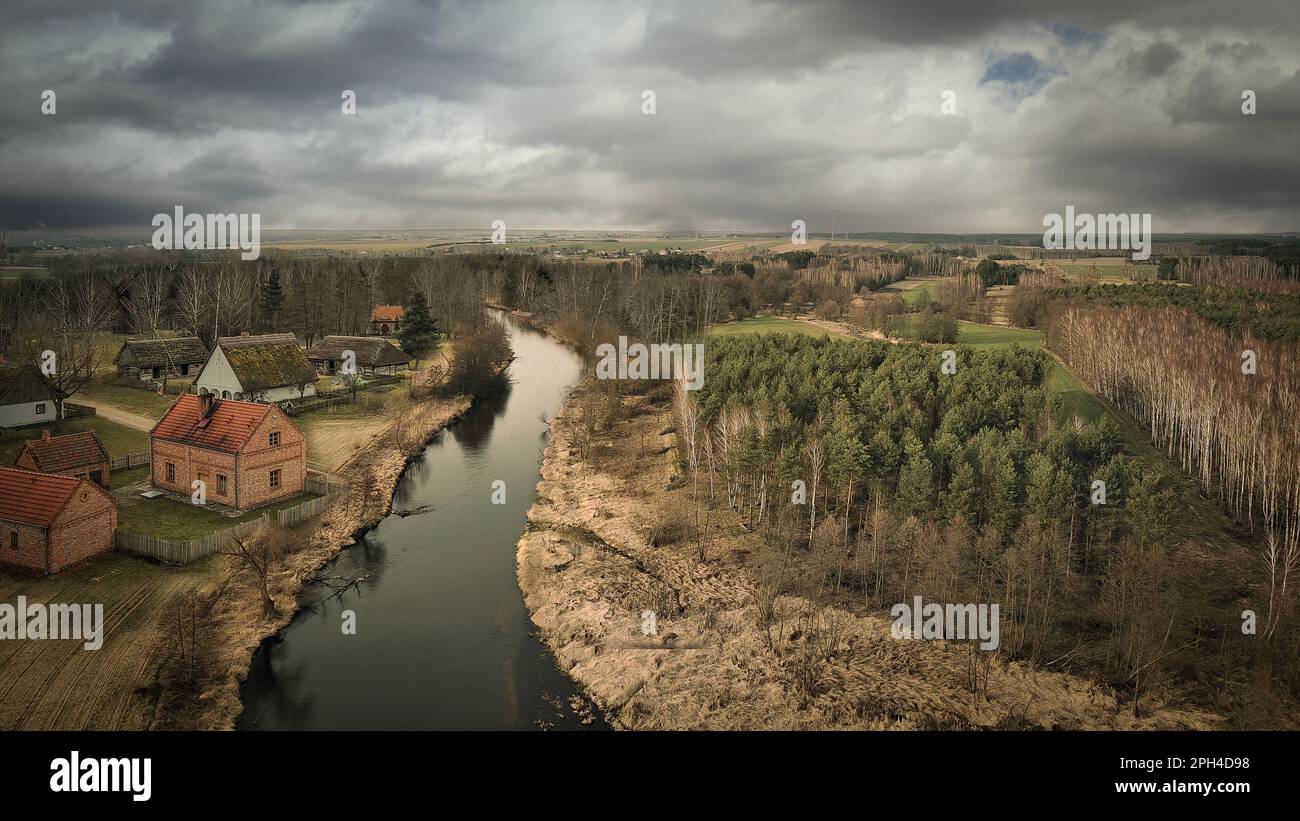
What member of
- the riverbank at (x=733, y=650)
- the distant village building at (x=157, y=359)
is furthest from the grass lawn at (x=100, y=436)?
the riverbank at (x=733, y=650)

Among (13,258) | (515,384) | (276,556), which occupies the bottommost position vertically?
(276,556)

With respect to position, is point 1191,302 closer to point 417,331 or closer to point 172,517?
point 417,331

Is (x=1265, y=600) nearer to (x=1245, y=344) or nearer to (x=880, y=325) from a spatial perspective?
(x=1245, y=344)

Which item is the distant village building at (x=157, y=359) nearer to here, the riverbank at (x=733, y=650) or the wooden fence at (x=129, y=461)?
the wooden fence at (x=129, y=461)

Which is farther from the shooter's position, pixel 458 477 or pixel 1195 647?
pixel 458 477

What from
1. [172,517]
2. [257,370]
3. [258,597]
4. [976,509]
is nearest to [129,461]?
[172,517]

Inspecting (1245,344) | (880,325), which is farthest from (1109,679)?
(880,325)
